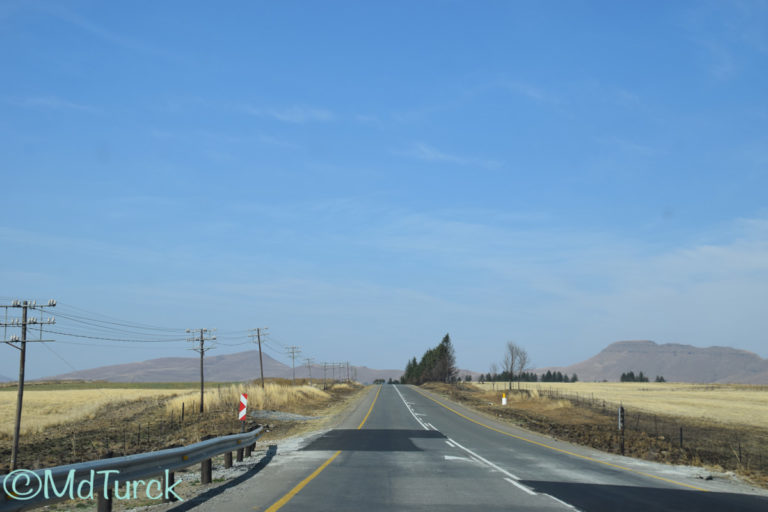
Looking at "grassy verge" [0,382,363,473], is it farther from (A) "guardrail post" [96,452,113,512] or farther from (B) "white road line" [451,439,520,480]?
(A) "guardrail post" [96,452,113,512]

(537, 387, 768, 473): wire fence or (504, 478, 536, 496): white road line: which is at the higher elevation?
(504, 478, 536, 496): white road line

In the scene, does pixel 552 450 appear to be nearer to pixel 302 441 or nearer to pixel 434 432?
pixel 434 432

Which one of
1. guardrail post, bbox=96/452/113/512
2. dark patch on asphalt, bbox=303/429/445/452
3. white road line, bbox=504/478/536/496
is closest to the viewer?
guardrail post, bbox=96/452/113/512

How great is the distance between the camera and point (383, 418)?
40.0 m

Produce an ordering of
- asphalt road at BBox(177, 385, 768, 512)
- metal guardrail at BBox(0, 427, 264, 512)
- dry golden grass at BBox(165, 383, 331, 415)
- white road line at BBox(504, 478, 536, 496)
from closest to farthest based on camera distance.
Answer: metal guardrail at BBox(0, 427, 264, 512) → asphalt road at BBox(177, 385, 768, 512) → white road line at BBox(504, 478, 536, 496) → dry golden grass at BBox(165, 383, 331, 415)

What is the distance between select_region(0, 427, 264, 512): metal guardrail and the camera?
21.6 feet

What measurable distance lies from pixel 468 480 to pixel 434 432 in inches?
644

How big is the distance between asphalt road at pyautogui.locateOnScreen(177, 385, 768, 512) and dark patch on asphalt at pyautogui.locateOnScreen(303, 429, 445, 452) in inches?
2.7

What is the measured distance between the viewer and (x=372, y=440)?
2444 cm

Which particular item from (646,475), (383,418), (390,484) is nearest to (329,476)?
(390,484)

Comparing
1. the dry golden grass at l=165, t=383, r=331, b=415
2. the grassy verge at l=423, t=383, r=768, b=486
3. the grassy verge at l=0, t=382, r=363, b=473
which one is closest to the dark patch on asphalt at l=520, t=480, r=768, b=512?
the grassy verge at l=423, t=383, r=768, b=486

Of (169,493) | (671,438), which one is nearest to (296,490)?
(169,493)

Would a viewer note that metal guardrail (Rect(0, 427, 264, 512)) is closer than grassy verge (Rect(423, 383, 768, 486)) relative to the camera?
Yes

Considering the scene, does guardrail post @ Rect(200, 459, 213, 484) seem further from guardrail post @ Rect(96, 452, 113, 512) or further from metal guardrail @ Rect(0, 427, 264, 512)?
guardrail post @ Rect(96, 452, 113, 512)
